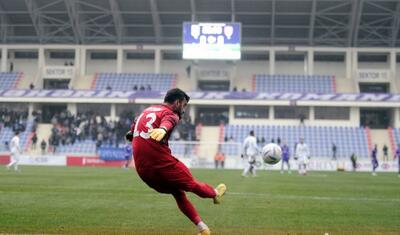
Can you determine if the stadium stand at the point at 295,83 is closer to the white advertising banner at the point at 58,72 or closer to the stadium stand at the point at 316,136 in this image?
the stadium stand at the point at 316,136

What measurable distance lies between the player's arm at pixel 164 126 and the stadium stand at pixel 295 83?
51.5m

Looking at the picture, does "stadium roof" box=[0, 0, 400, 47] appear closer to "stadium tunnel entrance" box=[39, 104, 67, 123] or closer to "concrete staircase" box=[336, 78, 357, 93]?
"concrete staircase" box=[336, 78, 357, 93]

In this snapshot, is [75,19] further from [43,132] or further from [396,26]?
[396,26]

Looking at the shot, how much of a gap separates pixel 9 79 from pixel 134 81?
1341cm

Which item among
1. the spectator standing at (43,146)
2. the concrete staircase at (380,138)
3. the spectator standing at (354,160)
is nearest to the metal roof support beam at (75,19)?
the spectator standing at (43,146)

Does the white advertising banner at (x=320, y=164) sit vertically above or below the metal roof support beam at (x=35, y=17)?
below

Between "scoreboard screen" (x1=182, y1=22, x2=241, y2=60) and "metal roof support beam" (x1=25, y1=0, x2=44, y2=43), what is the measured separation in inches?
628

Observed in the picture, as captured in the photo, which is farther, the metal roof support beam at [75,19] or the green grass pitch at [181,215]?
the metal roof support beam at [75,19]

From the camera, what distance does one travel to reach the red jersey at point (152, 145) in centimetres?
881

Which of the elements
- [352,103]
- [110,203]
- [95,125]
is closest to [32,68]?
[95,125]

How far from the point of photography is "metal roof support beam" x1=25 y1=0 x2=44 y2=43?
57562 millimetres

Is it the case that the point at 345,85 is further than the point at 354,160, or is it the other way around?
the point at 345,85

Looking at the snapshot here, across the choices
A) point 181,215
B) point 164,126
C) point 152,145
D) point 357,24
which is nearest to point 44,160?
point 357,24

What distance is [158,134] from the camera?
8.13 metres
